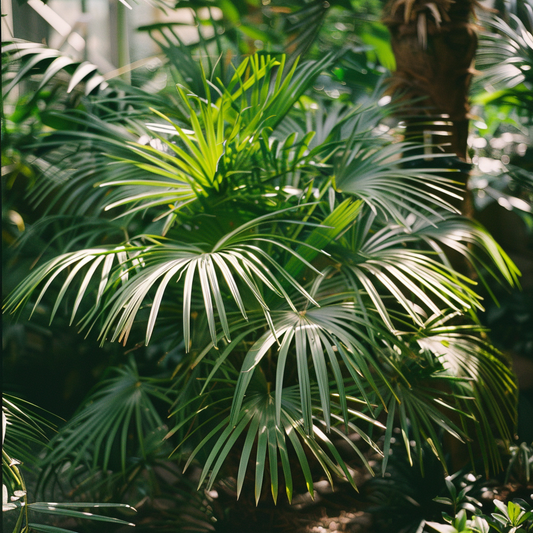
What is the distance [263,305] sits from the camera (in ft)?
2.40

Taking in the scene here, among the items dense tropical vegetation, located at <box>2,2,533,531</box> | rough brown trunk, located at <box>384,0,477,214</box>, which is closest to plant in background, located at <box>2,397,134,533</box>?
dense tropical vegetation, located at <box>2,2,533,531</box>

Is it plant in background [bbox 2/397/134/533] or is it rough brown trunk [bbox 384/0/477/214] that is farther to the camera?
rough brown trunk [bbox 384/0/477/214]

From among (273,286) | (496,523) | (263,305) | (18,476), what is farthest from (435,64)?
(18,476)

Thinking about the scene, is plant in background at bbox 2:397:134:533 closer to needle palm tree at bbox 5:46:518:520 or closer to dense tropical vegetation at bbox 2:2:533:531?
dense tropical vegetation at bbox 2:2:533:531

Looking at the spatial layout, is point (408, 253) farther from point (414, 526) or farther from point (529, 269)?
point (529, 269)

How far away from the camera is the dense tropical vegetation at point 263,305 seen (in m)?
0.82

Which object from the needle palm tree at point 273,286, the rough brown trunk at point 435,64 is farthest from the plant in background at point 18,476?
the rough brown trunk at point 435,64

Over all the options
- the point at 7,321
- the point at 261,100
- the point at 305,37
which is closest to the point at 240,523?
the point at 261,100

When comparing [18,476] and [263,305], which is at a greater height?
[263,305]

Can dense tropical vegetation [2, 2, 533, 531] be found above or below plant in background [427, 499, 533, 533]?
above

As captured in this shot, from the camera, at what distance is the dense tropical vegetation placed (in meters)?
0.82

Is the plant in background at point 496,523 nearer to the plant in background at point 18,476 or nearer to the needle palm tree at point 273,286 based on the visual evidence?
the needle palm tree at point 273,286

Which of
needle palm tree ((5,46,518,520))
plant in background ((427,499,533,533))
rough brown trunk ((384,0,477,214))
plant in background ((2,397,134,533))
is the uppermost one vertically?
rough brown trunk ((384,0,477,214))

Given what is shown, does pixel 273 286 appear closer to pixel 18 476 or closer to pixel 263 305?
pixel 263 305
